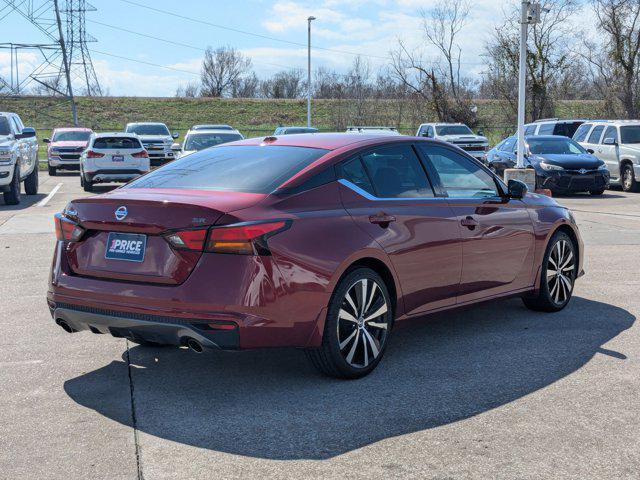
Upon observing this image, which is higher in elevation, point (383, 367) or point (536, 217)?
point (536, 217)

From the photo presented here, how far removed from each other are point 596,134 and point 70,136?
60.9 feet

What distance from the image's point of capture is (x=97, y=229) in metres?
5.18

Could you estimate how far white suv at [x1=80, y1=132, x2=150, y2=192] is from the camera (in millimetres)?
22594

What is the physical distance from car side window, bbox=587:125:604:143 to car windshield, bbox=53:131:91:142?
1782 cm

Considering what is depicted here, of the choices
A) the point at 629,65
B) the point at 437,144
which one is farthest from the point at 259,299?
the point at 629,65

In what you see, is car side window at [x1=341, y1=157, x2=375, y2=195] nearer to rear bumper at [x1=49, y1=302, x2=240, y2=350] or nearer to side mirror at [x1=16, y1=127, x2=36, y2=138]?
rear bumper at [x1=49, y1=302, x2=240, y2=350]

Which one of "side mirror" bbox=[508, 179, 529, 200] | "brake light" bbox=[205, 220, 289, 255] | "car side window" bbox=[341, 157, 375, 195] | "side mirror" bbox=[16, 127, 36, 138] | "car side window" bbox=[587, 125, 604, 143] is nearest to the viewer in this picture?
"brake light" bbox=[205, 220, 289, 255]

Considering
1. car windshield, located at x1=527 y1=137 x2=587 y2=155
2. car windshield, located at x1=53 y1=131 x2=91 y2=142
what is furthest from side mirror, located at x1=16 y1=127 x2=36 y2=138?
car windshield, located at x1=53 y1=131 x2=91 y2=142

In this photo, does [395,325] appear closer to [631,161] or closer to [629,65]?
[631,161]

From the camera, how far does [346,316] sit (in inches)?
209

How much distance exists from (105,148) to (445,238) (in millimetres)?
18084

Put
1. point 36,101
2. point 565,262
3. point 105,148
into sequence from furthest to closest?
point 36,101, point 105,148, point 565,262

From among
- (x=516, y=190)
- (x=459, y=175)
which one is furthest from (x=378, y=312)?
(x=516, y=190)

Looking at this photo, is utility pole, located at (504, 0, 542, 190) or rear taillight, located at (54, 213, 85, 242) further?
utility pole, located at (504, 0, 542, 190)
